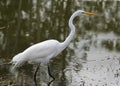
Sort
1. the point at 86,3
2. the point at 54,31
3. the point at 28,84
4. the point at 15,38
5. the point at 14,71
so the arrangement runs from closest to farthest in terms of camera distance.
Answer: the point at 28,84
the point at 14,71
the point at 15,38
the point at 54,31
the point at 86,3

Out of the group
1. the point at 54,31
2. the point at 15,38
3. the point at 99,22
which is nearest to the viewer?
the point at 15,38

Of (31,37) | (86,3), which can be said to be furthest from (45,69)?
(86,3)

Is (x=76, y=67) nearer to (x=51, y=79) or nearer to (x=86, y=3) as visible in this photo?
(x=51, y=79)

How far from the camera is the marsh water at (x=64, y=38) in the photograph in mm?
9742

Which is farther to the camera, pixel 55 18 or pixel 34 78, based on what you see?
pixel 55 18

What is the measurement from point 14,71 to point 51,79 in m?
1.01

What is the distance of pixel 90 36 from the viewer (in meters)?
14.2

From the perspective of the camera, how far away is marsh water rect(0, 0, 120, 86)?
32.0 feet

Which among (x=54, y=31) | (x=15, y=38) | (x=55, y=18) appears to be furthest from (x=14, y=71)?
(x=55, y=18)

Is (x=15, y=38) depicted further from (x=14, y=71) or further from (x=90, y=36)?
(x=14, y=71)

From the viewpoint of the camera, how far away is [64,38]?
13555mm

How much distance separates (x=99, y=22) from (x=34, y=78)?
286 inches

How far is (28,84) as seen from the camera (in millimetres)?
9250

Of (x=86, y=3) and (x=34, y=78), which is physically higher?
(x=86, y=3)
